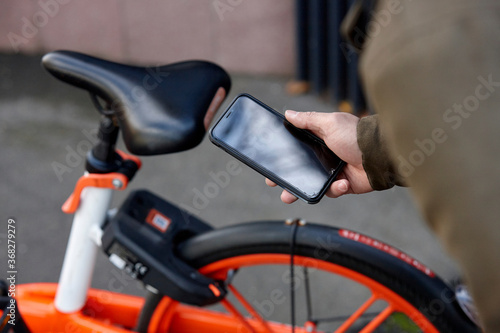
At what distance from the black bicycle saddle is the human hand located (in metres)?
0.25

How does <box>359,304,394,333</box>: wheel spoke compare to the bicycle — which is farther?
<box>359,304,394,333</box>: wheel spoke

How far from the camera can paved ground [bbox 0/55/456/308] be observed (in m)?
3.14

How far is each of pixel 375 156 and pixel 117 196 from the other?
7.76 ft

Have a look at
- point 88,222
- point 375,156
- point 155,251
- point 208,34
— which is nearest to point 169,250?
point 155,251

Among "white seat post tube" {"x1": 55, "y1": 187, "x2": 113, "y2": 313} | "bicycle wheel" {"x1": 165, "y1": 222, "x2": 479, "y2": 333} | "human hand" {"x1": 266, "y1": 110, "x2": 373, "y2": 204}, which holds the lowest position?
"white seat post tube" {"x1": 55, "y1": 187, "x2": 113, "y2": 313}

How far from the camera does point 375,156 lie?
1403 millimetres

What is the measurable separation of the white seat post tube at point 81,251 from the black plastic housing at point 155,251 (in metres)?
0.06

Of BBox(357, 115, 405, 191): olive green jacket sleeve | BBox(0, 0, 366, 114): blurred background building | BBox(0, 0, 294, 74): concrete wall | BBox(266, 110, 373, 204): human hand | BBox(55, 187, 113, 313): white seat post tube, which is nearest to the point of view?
BBox(357, 115, 405, 191): olive green jacket sleeve

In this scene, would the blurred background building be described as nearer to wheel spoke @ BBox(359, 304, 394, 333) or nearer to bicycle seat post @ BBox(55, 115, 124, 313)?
wheel spoke @ BBox(359, 304, 394, 333)

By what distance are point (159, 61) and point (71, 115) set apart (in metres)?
0.76

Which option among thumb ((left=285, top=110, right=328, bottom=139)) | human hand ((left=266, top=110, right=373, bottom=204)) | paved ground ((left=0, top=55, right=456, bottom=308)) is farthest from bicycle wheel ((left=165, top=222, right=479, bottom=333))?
paved ground ((left=0, top=55, right=456, bottom=308))

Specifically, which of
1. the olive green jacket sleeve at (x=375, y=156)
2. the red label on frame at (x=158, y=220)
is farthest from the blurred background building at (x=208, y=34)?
the olive green jacket sleeve at (x=375, y=156)

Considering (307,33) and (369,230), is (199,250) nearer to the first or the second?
(369,230)

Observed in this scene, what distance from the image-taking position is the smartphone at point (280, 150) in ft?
5.29
